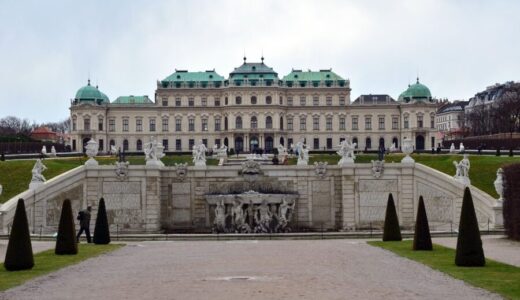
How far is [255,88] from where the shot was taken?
117 m

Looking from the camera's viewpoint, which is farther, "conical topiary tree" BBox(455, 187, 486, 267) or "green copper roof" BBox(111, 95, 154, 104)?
"green copper roof" BBox(111, 95, 154, 104)

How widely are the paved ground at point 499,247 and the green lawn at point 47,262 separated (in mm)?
10037

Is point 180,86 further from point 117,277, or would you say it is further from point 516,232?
point 117,277

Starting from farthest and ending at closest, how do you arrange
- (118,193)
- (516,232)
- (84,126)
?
(84,126) < (118,193) < (516,232)

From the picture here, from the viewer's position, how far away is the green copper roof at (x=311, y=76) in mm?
119375

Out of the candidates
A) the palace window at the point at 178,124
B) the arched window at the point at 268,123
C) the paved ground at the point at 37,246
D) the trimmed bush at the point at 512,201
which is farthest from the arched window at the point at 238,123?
the paved ground at the point at 37,246

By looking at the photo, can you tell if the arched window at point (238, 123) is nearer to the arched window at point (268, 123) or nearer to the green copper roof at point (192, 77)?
the arched window at point (268, 123)

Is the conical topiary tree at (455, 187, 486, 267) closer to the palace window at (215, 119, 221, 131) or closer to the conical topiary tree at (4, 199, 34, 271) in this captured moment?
the conical topiary tree at (4, 199, 34, 271)

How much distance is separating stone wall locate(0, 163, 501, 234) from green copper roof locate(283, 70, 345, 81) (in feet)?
276

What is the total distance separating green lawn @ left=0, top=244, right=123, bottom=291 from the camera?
1549 cm

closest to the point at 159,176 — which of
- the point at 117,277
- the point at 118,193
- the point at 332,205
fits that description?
the point at 118,193

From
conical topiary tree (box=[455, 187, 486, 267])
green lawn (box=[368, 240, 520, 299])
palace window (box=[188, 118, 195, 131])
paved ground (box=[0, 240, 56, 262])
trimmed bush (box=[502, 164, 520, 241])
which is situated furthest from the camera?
palace window (box=[188, 118, 195, 131])

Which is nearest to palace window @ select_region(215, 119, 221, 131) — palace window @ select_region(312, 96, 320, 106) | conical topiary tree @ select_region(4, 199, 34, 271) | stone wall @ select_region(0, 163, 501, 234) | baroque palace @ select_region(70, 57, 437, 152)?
baroque palace @ select_region(70, 57, 437, 152)

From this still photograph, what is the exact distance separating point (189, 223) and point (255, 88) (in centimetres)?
8167
